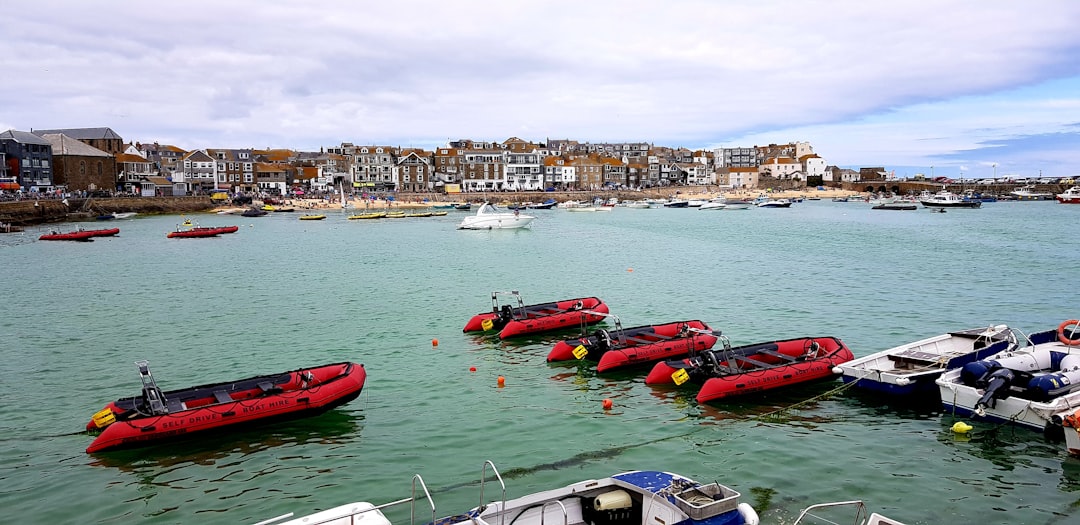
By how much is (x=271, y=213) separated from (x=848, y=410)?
375ft

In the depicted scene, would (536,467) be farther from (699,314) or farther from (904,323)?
(904,323)

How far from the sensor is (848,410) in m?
16.4

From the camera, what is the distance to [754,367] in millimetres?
18453

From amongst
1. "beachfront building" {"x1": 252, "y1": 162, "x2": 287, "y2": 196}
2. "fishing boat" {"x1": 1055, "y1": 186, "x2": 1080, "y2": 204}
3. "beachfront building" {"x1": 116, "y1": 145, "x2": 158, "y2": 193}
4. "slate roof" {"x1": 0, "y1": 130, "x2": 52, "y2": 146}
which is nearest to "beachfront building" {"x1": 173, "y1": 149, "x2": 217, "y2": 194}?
"beachfront building" {"x1": 116, "y1": 145, "x2": 158, "y2": 193}

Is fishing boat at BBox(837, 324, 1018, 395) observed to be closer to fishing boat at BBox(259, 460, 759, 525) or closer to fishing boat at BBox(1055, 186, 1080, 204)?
fishing boat at BBox(259, 460, 759, 525)

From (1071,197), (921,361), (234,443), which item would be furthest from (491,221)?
(1071,197)

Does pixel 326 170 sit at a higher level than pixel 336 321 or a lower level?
higher

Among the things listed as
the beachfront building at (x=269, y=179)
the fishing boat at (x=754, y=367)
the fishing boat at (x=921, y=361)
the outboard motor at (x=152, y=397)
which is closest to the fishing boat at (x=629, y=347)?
the fishing boat at (x=754, y=367)

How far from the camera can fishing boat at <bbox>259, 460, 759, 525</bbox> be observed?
9.00m

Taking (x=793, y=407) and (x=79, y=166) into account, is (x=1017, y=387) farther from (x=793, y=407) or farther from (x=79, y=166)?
(x=79, y=166)

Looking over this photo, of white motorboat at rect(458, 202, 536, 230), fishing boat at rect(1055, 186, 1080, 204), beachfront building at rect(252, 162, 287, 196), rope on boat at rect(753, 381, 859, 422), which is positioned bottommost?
rope on boat at rect(753, 381, 859, 422)

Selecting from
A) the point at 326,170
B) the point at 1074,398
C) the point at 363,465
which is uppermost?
the point at 326,170

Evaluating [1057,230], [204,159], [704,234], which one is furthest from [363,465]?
[204,159]

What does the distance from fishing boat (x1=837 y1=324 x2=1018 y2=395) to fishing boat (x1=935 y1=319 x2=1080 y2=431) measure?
24.4 inches
